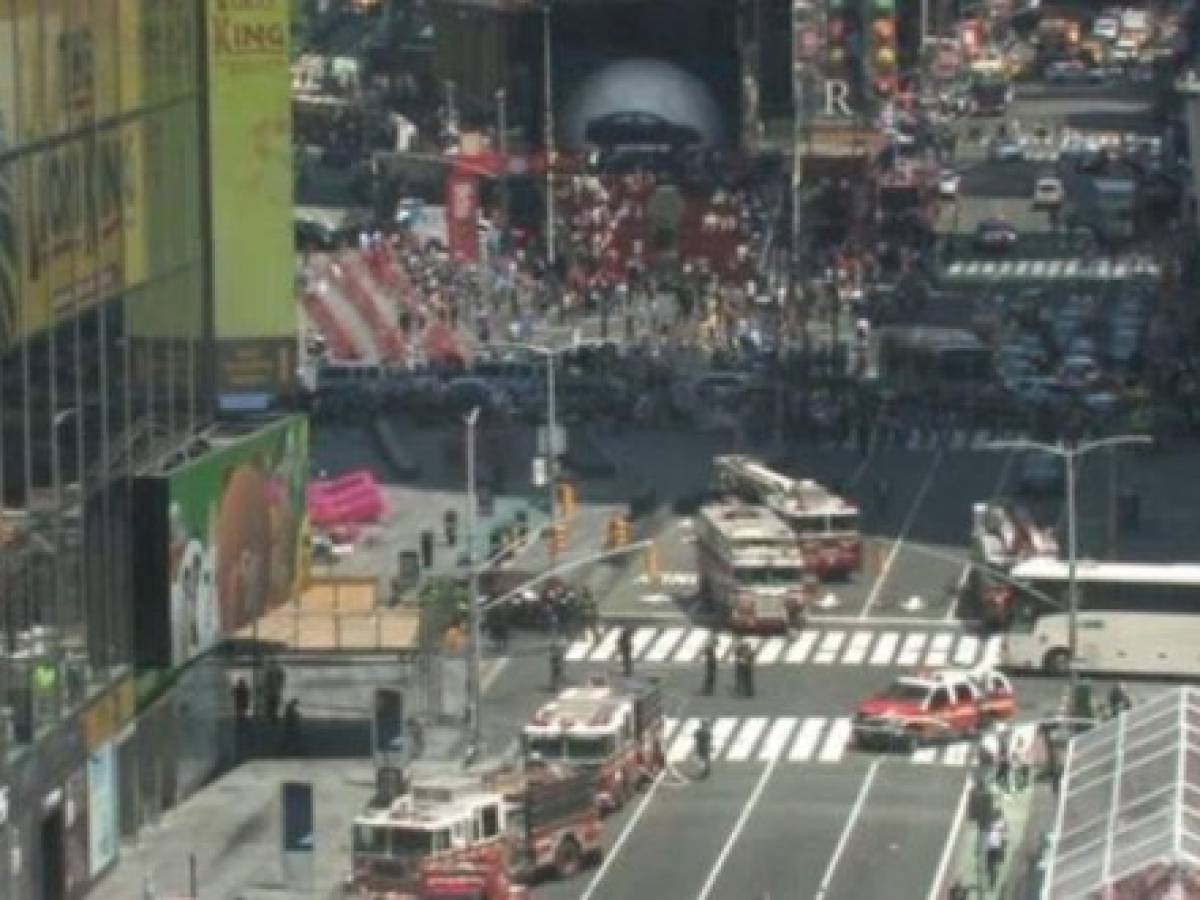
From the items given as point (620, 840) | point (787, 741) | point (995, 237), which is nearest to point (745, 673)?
point (787, 741)

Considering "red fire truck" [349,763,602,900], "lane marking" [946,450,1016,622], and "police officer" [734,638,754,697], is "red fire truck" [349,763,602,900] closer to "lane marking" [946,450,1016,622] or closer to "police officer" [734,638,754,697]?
"police officer" [734,638,754,697]

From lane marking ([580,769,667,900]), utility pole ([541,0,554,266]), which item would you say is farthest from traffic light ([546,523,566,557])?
utility pole ([541,0,554,266])

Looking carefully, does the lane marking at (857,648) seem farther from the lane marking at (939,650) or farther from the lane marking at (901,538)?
the lane marking at (901,538)

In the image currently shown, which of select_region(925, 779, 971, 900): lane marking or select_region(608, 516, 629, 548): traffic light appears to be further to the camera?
select_region(608, 516, 629, 548): traffic light

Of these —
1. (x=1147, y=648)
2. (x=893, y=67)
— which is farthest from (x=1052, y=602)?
(x=893, y=67)

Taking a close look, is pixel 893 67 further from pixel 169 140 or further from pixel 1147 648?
pixel 169 140

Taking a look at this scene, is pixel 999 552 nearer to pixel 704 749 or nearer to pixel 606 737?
pixel 704 749
